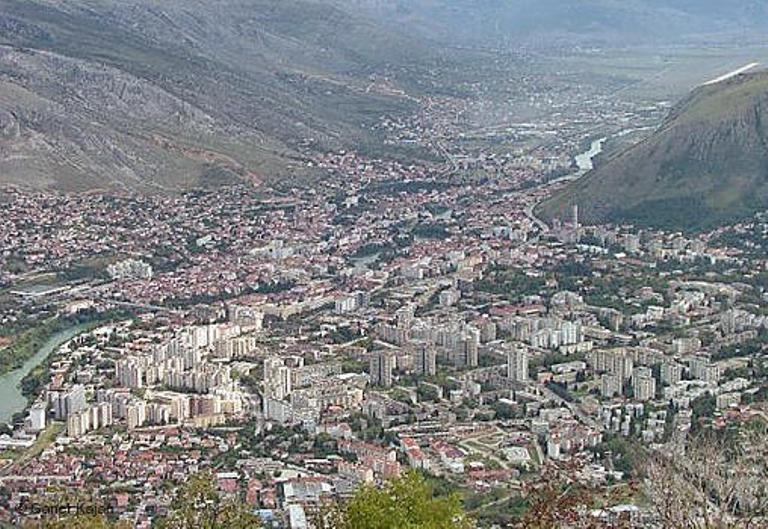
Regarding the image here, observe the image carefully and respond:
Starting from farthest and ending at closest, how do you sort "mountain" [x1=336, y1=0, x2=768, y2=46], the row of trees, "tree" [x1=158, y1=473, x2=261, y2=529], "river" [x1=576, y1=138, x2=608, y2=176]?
"mountain" [x1=336, y1=0, x2=768, y2=46] → "river" [x1=576, y1=138, x2=608, y2=176] → "tree" [x1=158, y1=473, x2=261, y2=529] → the row of trees

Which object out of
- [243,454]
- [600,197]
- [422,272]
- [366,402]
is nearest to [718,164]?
[600,197]

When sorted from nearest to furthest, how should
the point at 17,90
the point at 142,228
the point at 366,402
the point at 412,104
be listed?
the point at 366,402, the point at 142,228, the point at 17,90, the point at 412,104

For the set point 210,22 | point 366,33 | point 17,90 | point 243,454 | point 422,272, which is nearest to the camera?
point 243,454

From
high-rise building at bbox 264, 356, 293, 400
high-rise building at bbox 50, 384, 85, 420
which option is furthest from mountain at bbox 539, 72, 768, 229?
high-rise building at bbox 50, 384, 85, 420

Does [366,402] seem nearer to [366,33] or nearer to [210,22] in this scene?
[210,22]

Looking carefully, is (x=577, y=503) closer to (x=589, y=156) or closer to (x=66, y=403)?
(x=66, y=403)

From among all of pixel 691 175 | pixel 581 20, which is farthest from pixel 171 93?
pixel 581 20

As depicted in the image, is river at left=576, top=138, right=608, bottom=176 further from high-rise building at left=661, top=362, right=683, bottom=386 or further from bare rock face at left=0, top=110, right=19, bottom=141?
high-rise building at left=661, top=362, right=683, bottom=386
